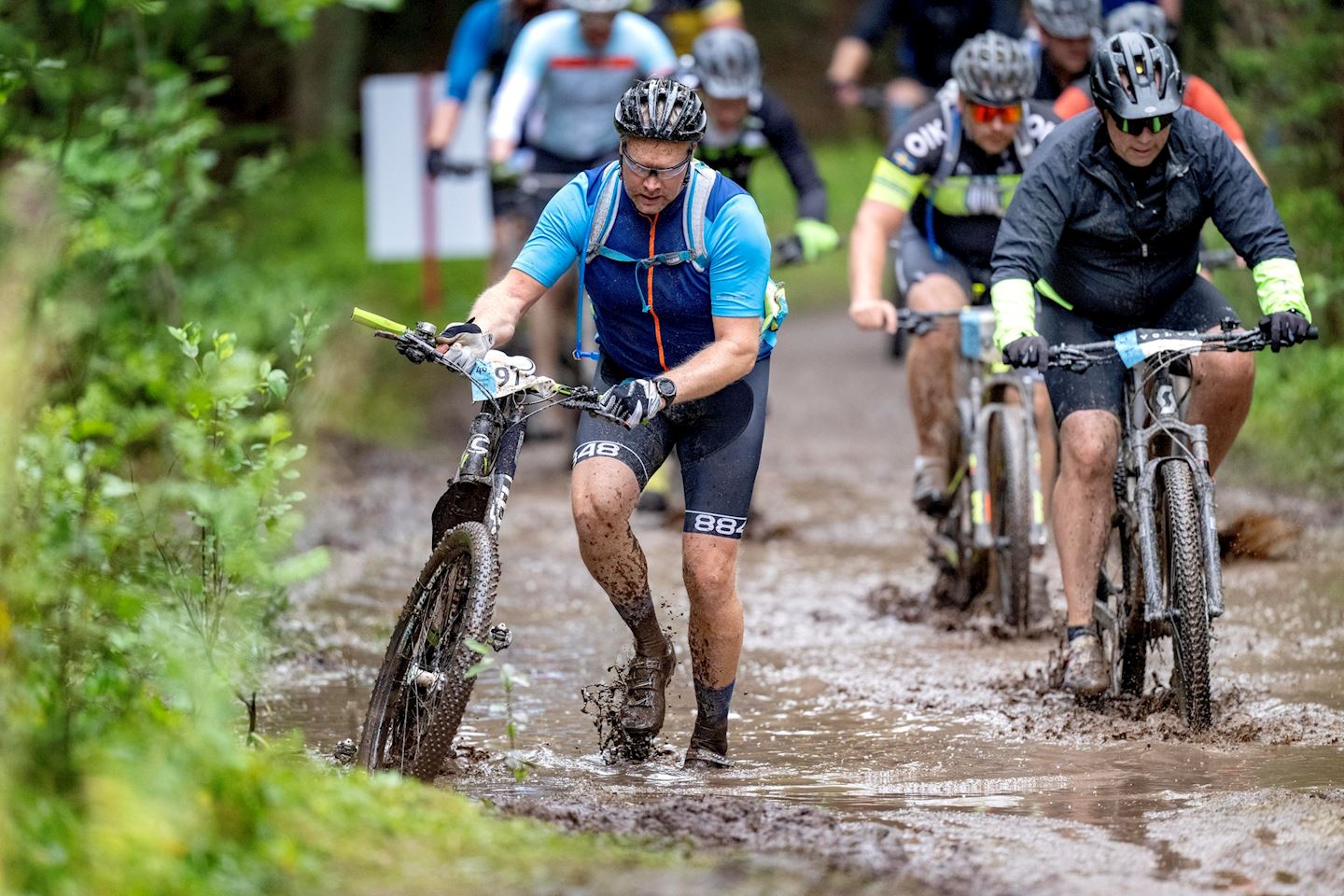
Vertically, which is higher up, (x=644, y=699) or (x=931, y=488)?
(x=931, y=488)

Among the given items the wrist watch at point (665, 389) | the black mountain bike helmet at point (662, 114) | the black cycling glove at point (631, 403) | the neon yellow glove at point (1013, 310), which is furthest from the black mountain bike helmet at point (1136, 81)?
the black cycling glove at point (631, 403)

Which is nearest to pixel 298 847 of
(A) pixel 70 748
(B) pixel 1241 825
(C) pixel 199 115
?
(A) pixel 70 748

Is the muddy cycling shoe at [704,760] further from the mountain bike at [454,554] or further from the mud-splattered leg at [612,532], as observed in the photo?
the mountain bike at [454,554]

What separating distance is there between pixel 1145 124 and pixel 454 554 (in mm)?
2586

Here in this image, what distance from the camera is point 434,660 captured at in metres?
5.41

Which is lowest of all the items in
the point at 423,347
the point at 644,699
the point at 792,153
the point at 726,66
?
the point at 644,699

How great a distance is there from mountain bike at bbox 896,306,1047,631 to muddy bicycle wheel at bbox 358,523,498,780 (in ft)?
8.81

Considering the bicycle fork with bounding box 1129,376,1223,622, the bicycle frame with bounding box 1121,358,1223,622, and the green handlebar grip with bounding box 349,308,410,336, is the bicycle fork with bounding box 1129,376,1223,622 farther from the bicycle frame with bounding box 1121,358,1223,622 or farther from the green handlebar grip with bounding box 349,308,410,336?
the green handlebar grip with bounding box 349,308,410,336

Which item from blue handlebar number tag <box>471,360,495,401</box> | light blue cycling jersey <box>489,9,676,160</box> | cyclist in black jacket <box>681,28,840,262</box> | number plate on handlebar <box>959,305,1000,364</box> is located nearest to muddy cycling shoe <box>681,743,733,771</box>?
blue handlebar number tag <box>471,360,495,401</box>

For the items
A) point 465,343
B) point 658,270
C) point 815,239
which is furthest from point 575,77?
point 465,343

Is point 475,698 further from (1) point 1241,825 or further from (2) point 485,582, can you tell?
(1) point 1241,825

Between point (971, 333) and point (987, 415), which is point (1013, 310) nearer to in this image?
point (971, 333)

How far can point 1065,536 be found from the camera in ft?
21.1

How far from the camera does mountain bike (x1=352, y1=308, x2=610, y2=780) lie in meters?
5.24
